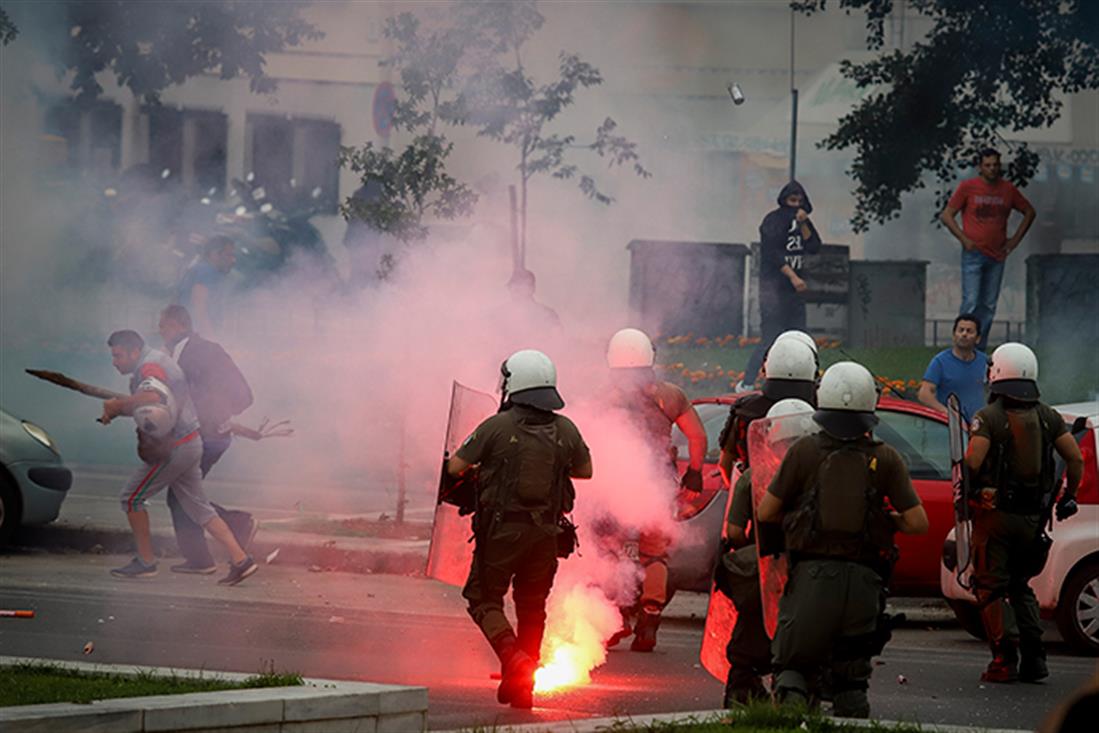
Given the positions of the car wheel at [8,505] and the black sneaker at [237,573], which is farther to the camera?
the car wheel at [8,505]

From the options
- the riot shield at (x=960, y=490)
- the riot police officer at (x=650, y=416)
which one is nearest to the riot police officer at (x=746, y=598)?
the riot shield at (x=960, y=490)

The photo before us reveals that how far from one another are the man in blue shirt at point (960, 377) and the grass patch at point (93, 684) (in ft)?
19.2

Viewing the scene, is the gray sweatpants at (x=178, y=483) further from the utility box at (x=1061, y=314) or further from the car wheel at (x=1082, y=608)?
the utility box at (x=1061, y=314)

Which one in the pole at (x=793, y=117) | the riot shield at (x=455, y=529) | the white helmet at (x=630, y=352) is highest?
the pole at (x=793, y=117)

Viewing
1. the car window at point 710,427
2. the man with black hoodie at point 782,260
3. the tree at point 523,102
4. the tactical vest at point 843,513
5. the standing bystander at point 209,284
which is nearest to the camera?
the tactical vest at point 843,513

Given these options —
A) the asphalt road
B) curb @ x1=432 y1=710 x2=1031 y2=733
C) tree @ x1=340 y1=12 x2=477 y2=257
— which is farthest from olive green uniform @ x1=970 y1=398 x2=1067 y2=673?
tree @ x1=340 y1=12 x2=477 y2=257

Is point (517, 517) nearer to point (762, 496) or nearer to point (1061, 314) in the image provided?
point (762, 496)

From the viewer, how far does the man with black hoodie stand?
14.2 meters

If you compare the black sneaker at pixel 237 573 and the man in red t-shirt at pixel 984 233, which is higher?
the man in red t-shirt at pixel 984 233

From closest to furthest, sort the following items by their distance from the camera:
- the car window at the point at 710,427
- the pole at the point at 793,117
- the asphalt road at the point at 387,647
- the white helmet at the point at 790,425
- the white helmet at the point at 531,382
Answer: the white helmet at the point at 790,425
the white helmet at the point at 531,382
the asphalt road at the point at 387,647
the car window at the point at 710,427
the pole at the point at 793,117

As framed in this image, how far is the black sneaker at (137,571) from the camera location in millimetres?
11211

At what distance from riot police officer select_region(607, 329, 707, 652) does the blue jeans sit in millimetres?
6238

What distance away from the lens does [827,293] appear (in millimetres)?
15906

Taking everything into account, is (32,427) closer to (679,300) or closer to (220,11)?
(220,11)
